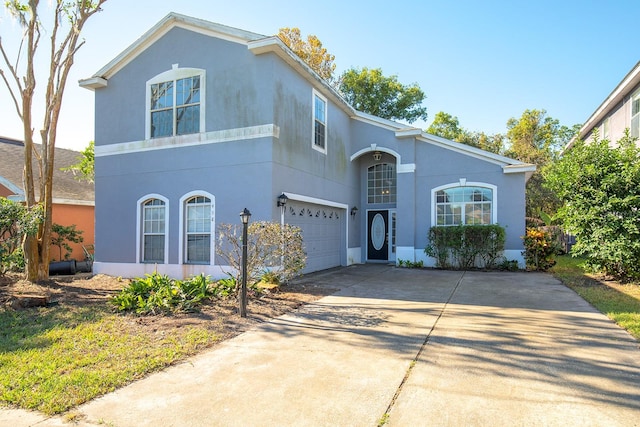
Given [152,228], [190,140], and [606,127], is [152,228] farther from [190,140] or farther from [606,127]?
[606,127]

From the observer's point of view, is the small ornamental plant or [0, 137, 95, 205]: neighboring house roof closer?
the small ornamental plant

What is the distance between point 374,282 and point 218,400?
7.13 m

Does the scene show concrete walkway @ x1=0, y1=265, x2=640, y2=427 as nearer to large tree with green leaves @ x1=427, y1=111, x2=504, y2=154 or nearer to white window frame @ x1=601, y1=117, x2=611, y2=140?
white window frame @ x1=601, y1=117, x2=611, y2=140

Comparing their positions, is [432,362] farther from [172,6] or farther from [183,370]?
[172,6]

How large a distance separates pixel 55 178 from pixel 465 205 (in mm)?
15936

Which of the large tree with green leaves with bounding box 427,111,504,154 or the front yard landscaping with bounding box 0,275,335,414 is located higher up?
the large tree with green leaves with bounding box 427,111,504,154

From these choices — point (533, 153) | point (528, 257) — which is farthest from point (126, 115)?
point (533, 153)

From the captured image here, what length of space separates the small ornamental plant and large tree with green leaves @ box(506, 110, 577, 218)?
455 inches

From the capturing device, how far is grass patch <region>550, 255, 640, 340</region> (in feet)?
19.7

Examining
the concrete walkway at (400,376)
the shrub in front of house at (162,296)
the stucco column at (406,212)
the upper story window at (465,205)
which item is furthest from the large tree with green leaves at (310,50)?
the concrete walkway at (400,376)

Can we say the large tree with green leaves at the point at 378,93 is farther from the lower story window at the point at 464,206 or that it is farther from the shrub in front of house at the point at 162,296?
the shrub in front of house at the point at 162,296

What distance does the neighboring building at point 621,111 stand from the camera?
12219 millimetres

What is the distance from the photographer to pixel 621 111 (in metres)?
13.8

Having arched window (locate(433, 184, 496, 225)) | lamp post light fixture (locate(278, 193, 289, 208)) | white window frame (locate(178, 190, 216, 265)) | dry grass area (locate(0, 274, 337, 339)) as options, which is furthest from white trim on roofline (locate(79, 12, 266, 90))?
arched window (locate(433, 184, 496, 225))
